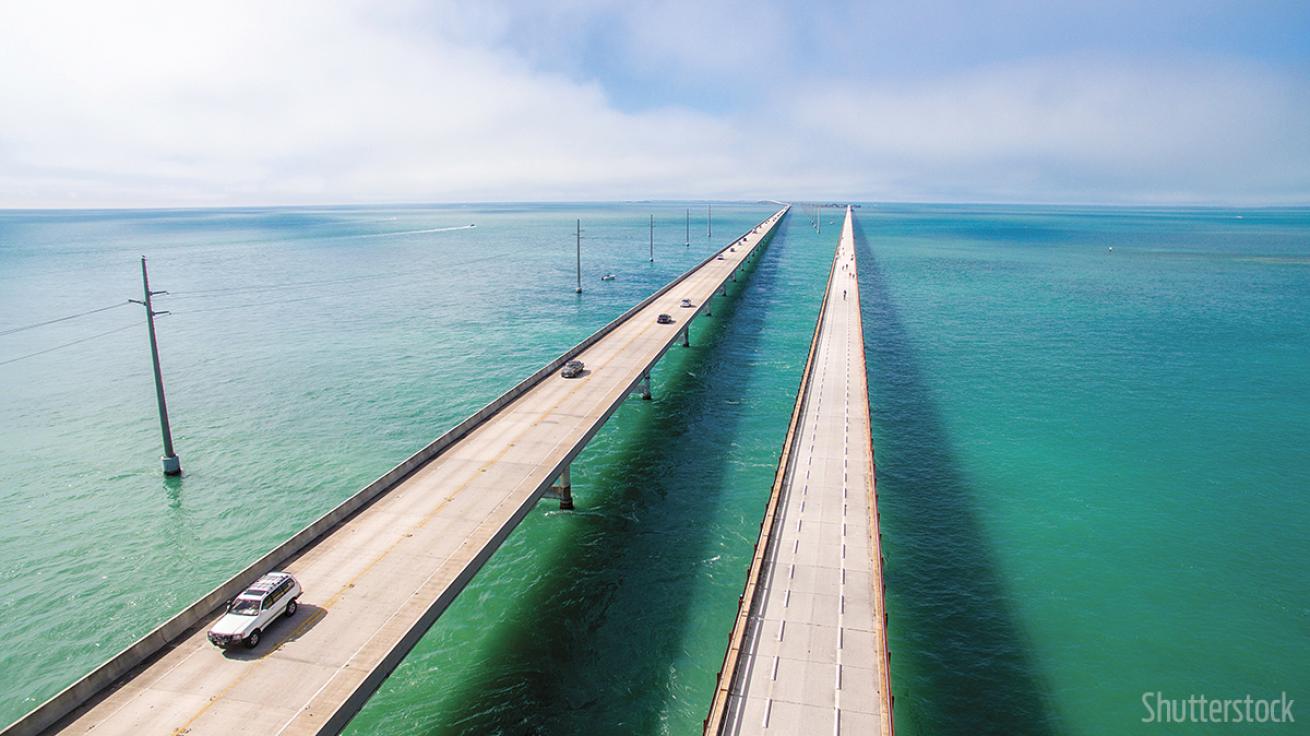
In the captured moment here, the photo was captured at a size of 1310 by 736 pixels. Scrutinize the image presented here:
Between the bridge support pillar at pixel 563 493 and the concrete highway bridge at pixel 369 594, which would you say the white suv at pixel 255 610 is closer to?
the concrete highway bridge at pixel 369 594

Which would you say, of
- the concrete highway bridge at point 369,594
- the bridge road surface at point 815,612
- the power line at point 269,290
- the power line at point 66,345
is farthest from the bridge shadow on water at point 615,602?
the power line at point 269,290

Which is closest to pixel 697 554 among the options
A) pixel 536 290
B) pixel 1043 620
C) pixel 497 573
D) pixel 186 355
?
pixel 497 573

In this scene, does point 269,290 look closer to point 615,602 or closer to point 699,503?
point 699,503


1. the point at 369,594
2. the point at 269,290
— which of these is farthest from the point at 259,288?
the point at 369,594

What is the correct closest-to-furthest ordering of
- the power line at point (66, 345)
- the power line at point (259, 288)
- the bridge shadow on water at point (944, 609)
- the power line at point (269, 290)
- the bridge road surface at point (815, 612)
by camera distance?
the bridge road surface at point (815, 612), the bridge shadow on water at point (944, 609), the power line at point (66, 345), the power line at point (269, 290), the power line at point (259, 288)

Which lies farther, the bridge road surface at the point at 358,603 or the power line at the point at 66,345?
the power line at the point at 66,345

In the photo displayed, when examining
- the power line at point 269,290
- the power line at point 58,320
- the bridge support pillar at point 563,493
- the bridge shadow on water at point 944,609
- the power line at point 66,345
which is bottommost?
the bridge shadow on water at point 944,609

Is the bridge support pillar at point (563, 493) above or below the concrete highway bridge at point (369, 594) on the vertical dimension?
below

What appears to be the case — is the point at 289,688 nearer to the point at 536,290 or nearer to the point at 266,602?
the point at 266,602

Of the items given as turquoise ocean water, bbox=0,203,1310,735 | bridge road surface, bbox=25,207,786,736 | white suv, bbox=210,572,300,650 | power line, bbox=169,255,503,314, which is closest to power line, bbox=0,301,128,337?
turquoise ocean water, bbox=0,203,1310,735
